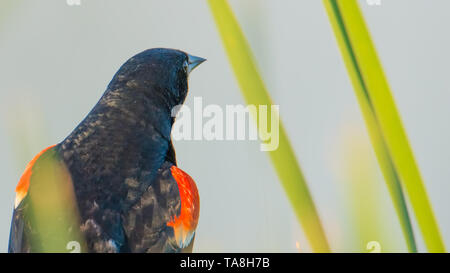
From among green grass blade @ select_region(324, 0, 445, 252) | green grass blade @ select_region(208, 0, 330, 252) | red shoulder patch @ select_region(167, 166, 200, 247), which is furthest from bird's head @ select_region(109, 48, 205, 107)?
green grass blade @ select_region(324, 0, 445, 252)

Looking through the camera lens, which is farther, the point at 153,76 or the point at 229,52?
the point at 153,76

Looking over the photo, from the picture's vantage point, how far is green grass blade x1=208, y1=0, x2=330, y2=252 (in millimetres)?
591

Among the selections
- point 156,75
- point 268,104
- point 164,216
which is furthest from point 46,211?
point 268,104

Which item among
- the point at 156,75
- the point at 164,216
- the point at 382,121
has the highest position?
the point at 156,75

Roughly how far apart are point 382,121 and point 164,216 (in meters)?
0.69

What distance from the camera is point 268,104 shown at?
652mm

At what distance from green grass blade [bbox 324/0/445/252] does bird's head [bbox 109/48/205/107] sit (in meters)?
0.80

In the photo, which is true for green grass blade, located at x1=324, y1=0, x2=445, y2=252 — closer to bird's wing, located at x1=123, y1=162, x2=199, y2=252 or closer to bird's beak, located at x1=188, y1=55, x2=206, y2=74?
Result: bird's wing, located at x1=123, y1=162, x2=199, y2=252

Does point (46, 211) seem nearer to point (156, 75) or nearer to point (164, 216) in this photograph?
point (164, 216)
